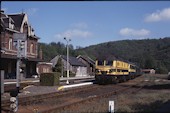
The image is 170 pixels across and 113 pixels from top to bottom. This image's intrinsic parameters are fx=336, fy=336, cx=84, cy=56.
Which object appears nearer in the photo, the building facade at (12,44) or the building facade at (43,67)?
the building facade at (12,44)

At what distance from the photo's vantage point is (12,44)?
176ft

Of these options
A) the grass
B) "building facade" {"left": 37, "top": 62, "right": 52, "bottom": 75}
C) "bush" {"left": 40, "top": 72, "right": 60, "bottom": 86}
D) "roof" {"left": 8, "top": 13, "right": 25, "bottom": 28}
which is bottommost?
the grass

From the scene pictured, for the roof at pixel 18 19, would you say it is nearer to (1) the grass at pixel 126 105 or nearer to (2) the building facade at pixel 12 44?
(2) the building facade at pixel 12 44

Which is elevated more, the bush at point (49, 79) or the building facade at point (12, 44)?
the building facade at point (12, 44)

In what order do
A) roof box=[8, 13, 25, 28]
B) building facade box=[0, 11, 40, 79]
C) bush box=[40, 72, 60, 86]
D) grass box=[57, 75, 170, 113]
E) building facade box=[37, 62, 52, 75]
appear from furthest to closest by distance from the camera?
building facade box=[37, 62, 52, 75] → roof box=[8, 13, 25, 28] → building facade box=[0, 11, 40, 79] → bush box=[40, 72, 60, 86] → grass box=[57, 75, 170, 113]

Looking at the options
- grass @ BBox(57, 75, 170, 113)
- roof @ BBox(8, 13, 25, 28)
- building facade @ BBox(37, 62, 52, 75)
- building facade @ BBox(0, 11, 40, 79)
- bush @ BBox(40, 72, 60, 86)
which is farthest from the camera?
building facade @ BBox(37, 62, 52, 75)

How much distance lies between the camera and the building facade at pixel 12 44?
49.7 metres

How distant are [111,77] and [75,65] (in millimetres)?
56292

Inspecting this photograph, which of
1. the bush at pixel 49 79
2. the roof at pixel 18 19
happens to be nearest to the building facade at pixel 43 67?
the roof at pixel 18 19

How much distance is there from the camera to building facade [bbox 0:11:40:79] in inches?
1956

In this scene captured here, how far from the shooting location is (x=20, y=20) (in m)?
58.2

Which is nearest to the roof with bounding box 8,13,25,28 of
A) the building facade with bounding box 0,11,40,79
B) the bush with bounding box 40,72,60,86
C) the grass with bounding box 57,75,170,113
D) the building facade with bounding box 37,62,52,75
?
the building facade with bounding box 0,11,40,79

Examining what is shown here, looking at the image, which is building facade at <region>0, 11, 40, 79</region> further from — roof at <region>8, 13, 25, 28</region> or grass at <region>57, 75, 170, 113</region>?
grass at <region>57, 75, 170, 113</region>

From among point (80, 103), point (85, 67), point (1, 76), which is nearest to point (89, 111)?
point (80, 103)
